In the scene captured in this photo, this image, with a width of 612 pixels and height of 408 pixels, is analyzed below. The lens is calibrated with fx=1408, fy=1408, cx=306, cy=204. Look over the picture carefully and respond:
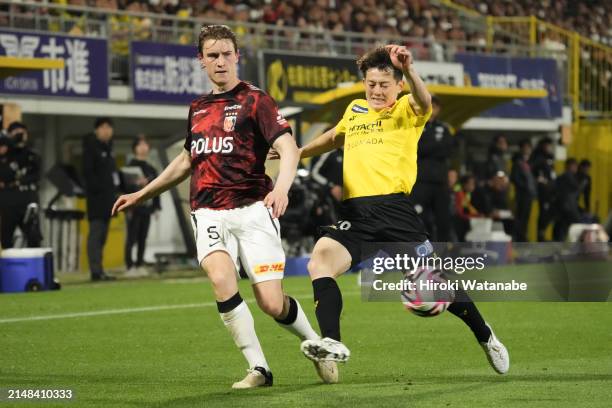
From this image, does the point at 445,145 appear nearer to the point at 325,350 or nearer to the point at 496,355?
the point at 496,355

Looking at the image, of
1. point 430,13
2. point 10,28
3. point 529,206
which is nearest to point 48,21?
point 10,28

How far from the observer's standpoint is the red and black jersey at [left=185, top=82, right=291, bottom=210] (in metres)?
7.80

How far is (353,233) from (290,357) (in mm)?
1685

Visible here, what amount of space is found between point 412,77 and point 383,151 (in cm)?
69

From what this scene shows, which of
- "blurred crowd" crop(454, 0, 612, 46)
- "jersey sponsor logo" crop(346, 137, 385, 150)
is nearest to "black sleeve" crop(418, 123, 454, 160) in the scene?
"jersey sponsor logo" crop(346, 137, 385, 150)

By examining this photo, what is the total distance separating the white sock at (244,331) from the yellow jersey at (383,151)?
116 centimetres

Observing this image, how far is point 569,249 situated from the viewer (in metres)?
19.1

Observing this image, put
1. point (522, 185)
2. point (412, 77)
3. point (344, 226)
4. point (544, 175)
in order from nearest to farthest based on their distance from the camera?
point (412, 77) → point (344, 226) → point (522, 185) → point (544, 175)

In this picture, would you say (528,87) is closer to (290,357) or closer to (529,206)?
(529,206)

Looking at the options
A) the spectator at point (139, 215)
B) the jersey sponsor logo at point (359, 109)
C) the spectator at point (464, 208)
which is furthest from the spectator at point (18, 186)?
the jersey sponsor logo at point (359, 109)

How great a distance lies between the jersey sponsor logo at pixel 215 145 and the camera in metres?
7.80

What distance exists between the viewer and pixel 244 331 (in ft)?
25.7

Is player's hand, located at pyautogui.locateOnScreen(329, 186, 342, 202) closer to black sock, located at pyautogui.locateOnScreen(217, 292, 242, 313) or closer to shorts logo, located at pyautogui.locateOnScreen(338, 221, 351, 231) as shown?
shorts logo, located at pyautogui.locateOnScreen(338, 221, 351, 231)

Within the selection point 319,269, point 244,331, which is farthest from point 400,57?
point 244,331
